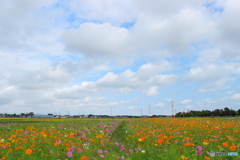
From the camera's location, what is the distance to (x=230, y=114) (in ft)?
421

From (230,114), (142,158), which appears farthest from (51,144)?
(230,114)

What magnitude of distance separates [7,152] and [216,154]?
817 cm

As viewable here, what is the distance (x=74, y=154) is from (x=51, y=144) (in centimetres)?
222

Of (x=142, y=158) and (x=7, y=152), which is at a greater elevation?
(x=7, y=152)

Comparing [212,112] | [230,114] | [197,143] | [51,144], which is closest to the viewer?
[51,144]

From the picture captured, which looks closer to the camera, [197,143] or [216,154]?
[216,154]

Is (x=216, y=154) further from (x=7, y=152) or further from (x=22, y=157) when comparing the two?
(x=7, y=152)

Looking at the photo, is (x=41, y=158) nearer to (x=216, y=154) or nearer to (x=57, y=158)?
(x=57, y=158)

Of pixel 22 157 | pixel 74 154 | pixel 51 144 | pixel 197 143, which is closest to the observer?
pixel 22 157

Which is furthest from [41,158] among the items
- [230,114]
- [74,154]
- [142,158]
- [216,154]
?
[230,114]

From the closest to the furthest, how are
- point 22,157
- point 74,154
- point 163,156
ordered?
point 22,157 → point 74,154 → point 163,156

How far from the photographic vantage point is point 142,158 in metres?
7.96

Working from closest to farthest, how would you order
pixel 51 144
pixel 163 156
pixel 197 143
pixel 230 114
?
pixel 163 156, pixel 51 144, pixel 197 143, pixel 230 114

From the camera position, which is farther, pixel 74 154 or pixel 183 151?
pixel 183 151
